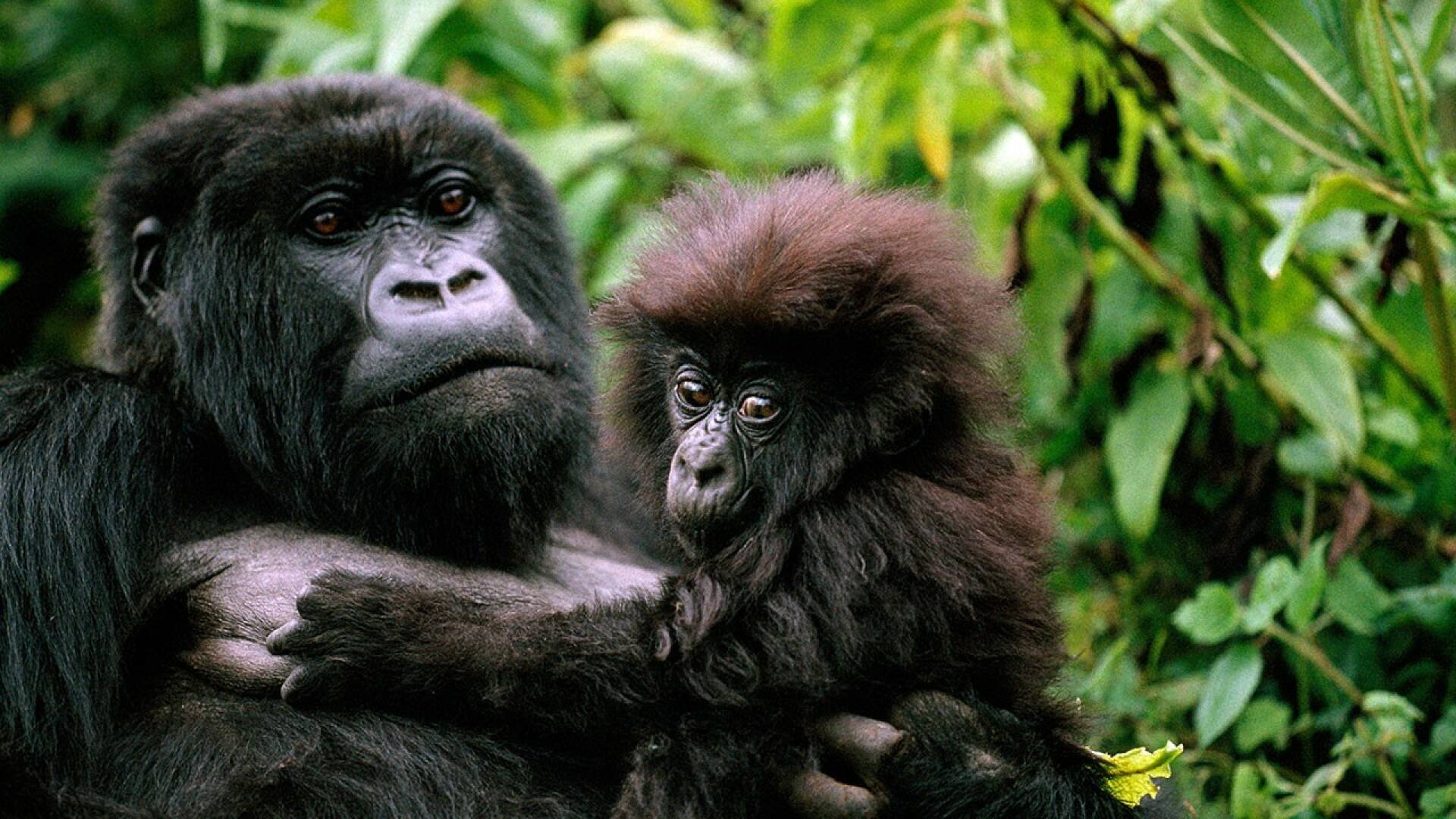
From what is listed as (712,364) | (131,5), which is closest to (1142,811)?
(712,364)

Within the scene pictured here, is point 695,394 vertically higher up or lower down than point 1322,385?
higher up

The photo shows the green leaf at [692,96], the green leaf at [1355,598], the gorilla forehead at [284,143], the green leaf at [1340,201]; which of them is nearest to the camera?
the green leaf at [1340,201]

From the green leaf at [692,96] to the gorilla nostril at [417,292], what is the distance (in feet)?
8.99

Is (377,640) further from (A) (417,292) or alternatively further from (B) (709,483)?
(A) (417,292)

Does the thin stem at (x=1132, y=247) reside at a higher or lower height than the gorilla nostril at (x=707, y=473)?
lower

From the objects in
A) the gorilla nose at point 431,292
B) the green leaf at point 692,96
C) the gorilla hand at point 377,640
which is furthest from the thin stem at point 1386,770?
the green leaf at point 692,96

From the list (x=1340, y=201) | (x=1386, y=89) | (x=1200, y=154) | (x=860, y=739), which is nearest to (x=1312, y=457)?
(x=1200, y=154)

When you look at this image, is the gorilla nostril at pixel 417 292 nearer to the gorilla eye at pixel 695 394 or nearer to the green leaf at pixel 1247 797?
the gorilla eye at pixel 695 394

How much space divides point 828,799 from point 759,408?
1.97 ft

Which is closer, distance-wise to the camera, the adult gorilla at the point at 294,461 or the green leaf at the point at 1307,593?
the adult gorilla at the point at 294,461

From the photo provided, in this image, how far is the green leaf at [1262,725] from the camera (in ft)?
10.4

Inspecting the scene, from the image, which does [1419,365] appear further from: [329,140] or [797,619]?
[329,140]

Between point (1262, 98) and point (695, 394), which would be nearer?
point (695, 394)

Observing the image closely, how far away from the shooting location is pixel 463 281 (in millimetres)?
2750
